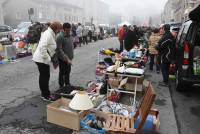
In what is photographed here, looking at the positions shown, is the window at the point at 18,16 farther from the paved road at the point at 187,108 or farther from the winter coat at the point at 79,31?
the paved road at the point at 187,108

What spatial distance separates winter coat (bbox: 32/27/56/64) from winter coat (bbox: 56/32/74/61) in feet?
2.10

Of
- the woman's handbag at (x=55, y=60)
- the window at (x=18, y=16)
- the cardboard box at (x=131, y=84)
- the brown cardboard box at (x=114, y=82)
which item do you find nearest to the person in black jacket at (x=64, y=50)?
the woman's handbag at (x=55, y=60)

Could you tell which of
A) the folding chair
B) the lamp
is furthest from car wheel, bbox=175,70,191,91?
the lamp

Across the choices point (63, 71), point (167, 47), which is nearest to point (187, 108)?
point (167, 47)

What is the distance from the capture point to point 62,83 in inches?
282

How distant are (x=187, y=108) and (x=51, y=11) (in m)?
56.4

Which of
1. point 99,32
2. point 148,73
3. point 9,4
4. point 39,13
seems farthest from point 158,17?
point 148,73

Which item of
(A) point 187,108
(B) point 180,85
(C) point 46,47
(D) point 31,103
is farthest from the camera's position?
(B) point 180,85

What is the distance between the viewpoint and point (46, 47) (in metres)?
5.75

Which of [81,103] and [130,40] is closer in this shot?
[81,103]

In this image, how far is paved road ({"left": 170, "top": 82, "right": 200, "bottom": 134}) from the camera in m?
5.03

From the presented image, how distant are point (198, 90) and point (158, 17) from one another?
292ft

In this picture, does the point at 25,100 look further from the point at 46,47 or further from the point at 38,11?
the point at 38,11

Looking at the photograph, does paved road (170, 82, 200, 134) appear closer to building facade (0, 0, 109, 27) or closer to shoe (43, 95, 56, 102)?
shoe (43, 95, 56, 102)
